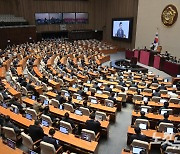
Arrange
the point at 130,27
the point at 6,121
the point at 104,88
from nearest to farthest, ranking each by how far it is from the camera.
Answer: the point at 6,121 → the point at 104,88 → the point at 130,27

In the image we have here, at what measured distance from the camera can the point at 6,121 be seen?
6.60 m

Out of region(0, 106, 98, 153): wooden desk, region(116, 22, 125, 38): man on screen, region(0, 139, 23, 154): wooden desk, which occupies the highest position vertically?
region(116, 22, 125, 38): man on screen

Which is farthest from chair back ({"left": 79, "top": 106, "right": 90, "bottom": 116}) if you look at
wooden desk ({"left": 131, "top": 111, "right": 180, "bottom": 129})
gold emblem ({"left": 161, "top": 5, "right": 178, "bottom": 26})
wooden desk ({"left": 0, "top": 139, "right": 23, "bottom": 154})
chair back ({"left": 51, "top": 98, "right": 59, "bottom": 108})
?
gold emblem ({"left": 161, "top": 5, "right": 178, "bottom": 26})

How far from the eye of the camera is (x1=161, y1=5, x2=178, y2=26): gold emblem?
1862cm

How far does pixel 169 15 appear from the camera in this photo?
19.2m

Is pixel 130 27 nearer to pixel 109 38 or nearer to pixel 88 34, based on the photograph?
pixel 109 38

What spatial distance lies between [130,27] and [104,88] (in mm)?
16518

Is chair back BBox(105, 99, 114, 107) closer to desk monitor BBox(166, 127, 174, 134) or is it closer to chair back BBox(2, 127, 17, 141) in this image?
desk monitor BBox(166, 127, 174, 134)

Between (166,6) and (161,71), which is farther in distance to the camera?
(166,6)

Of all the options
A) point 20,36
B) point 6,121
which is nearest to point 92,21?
point 20,36

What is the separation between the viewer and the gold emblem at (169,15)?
1862cm

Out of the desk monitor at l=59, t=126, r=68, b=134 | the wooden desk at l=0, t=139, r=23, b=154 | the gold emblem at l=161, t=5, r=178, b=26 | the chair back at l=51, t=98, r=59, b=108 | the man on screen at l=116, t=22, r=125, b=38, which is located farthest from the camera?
the man on screen at l=116, t=22, r=125, b=38

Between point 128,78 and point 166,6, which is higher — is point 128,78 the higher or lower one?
the lower one

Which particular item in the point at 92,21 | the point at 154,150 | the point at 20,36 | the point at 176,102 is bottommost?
the point at 154,150
